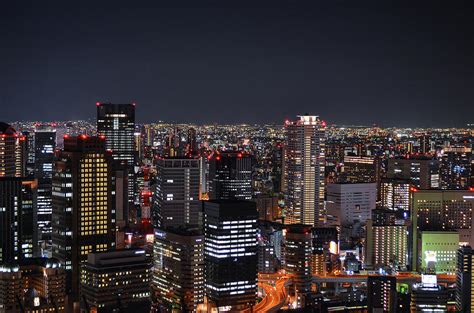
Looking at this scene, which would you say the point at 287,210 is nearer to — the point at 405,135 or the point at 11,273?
the point at 405,135

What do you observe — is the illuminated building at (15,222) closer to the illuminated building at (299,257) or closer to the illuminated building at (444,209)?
the illuminated building at (299,257)

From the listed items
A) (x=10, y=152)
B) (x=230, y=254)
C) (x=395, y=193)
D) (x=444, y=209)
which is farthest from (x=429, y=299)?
(x=10, y=152)

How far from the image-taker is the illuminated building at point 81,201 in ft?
58.8

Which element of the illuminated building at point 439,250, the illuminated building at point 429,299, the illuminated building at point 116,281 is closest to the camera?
the illuminated building at point 116,281

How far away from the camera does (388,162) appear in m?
33.5

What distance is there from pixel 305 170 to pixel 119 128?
746cm

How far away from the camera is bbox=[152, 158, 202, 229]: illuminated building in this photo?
24.8 metres

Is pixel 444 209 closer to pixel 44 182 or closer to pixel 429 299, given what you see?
pixel 429 299

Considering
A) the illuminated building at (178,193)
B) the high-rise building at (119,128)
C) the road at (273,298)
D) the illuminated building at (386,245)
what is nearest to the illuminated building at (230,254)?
the road at (273,298)

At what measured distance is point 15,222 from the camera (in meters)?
19.6

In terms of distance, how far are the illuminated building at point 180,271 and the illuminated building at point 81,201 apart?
133 cm

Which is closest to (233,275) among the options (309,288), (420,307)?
(309,288)

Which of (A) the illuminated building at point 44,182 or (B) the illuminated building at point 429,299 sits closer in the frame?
(B) the illuminated building at point 429,299

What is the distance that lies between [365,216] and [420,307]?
13008mm
